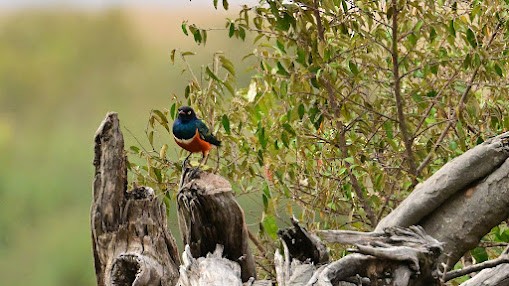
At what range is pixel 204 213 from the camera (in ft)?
5.15

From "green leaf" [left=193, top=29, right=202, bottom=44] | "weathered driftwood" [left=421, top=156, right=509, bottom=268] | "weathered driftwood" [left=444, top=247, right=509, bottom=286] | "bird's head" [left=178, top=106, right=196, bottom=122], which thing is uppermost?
"green leaf" [left=193, top=29, right=202, bottom=44]

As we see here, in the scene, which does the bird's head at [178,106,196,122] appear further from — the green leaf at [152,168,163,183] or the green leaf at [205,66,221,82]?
the green leaf at [152,168,163,183]

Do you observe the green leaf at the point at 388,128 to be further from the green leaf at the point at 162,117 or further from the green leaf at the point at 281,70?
the green leaf at the point at 162,117

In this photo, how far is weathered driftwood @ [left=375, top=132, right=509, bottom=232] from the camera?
1710 mm

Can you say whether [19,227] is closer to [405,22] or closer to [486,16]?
[405,22]

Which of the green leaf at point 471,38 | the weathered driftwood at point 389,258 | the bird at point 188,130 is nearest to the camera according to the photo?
the weathered driftwood at point 389,258

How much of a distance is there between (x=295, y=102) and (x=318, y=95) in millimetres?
67

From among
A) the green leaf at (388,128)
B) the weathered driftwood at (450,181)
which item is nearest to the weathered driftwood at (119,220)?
the weathered driftwood at (450,181)

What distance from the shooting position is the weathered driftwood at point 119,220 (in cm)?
179

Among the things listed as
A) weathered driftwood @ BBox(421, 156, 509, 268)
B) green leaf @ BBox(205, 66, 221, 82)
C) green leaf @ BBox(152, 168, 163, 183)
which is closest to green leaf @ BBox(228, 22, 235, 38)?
green leaf @ BBox(205, 66, 221, 82)

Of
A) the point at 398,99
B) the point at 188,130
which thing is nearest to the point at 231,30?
the point at 188,130

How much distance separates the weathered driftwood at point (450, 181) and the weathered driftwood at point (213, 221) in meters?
0.28

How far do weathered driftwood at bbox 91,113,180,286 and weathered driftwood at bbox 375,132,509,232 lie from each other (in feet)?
1.42

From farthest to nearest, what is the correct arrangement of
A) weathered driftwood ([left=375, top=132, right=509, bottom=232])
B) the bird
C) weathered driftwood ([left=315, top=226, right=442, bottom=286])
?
the bird → weathered driftwood ([left=375, top=132, right=509, bottom=232]) → weathered driftwood ([left=315, top=226, right=442, bottom=286])
